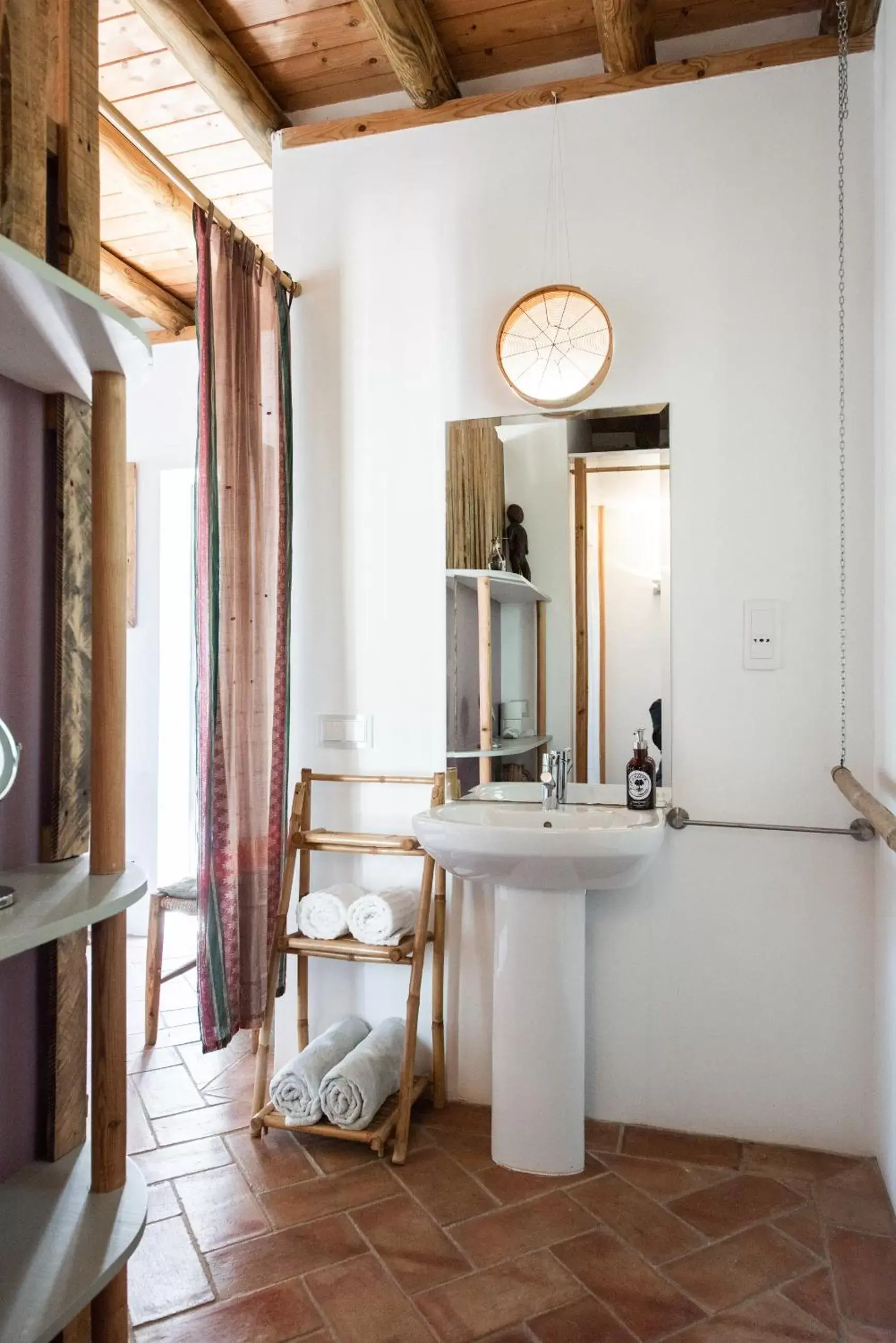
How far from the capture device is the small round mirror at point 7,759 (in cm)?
94

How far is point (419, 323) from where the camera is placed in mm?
2576

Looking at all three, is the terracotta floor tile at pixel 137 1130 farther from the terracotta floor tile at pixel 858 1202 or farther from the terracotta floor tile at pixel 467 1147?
the terracotta floor tile at pixel 858 1202

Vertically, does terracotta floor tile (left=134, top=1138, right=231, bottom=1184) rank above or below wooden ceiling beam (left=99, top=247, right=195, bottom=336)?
below

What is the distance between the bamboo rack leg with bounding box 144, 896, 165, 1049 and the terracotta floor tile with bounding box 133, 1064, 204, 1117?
216mm

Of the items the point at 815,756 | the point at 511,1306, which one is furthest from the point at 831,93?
the point at 511,1306

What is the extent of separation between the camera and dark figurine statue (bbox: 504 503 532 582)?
245 centimetres

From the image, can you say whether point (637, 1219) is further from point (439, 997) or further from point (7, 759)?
point (7, 759)

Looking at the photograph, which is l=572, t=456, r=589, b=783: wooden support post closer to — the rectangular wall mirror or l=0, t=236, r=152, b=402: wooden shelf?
the rectangular wall mirror

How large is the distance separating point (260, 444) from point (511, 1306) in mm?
2025

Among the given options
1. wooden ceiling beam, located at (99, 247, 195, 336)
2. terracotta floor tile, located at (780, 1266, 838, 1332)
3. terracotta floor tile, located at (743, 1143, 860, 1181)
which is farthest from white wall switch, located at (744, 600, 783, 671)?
wooden ceiling beam, located at (99, 247, 195, 336)

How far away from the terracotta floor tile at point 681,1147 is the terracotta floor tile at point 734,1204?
8cm

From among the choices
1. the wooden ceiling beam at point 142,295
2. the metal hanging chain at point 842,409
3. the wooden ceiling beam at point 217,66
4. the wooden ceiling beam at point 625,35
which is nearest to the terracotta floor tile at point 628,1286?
the metal hanging chain at point 842,409

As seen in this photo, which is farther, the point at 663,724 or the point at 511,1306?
the point at 663,724

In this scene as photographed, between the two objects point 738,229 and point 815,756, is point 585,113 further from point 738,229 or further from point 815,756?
point 815,756
